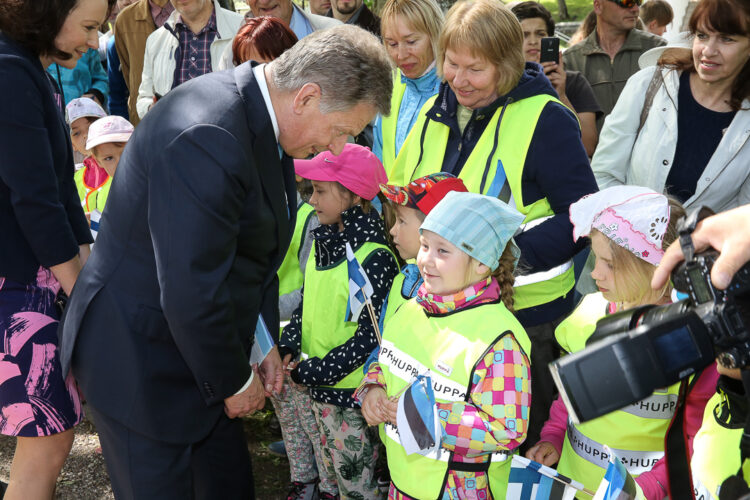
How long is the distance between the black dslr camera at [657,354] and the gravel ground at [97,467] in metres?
2.62

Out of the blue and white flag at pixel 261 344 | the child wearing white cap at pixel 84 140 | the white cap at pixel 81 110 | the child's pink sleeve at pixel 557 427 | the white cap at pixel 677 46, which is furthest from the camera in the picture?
the white cap at pixel 81 110

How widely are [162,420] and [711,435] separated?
1500 mm

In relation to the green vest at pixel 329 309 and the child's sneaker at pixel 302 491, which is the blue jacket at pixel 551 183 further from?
the child's sneaker at pixel 302 491

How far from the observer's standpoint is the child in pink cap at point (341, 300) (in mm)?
2959

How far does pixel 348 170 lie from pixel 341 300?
52cm

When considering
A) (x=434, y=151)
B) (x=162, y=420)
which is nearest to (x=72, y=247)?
(x=162, y=420)

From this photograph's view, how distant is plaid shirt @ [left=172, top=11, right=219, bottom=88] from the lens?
475 centimetres

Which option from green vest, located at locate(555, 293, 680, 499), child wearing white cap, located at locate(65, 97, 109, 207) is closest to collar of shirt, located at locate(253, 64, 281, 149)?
green vest, located at locate(555, 293, 680, 499)

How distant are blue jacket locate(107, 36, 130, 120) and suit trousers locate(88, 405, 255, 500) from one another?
4103mm

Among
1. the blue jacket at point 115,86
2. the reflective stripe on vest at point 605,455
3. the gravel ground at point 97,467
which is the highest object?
the reflective stripe on vest at point 605,455

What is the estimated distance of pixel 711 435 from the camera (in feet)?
5.42

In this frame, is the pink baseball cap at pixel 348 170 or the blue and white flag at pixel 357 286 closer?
the blue and white flag at pixel 357 286

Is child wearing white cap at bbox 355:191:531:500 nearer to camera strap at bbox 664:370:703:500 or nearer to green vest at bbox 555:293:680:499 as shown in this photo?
green vest at bbox 555:293:680:499

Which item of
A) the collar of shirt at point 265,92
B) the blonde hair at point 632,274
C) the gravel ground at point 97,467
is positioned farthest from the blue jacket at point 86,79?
the blonde hair at point 632,274
